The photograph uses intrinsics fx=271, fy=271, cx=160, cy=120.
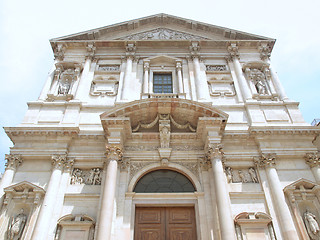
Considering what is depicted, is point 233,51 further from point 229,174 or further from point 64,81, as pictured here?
point 64,81

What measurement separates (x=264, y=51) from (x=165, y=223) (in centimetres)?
1224

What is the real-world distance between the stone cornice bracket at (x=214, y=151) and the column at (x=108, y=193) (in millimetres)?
3689

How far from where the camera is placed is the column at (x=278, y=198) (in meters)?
9.70

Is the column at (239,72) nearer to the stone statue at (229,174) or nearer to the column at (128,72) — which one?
the stone statue at (229,174)

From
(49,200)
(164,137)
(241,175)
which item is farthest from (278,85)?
(49,200)

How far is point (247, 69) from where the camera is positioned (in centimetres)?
1595

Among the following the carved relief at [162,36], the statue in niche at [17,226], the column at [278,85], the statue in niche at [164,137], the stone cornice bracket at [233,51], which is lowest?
the statue in niche at [17,226]

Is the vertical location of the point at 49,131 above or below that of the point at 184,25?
below

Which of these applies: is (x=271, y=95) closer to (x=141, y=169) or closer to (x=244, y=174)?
(x=244, y=174)

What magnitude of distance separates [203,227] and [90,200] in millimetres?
4530

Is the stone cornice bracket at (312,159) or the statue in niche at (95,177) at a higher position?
the stone cornice bracket at (312,159)

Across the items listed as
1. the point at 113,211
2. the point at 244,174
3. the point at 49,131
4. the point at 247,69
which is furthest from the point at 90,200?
the point at 247,69

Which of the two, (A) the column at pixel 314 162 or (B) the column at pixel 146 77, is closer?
(A) the column at pixel 314 162

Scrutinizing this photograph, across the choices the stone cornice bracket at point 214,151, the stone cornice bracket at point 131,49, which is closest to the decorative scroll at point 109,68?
the stone cornice bracket at point 131,49
